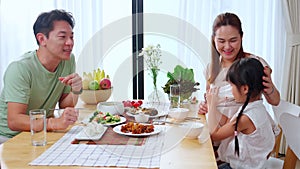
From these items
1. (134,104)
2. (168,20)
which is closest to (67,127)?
(134,104)

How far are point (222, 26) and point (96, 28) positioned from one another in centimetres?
140

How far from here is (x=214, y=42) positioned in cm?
196

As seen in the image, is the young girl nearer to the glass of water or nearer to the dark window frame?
the glass of water

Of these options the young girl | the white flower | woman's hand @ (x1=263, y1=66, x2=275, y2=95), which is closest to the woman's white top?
the young girl

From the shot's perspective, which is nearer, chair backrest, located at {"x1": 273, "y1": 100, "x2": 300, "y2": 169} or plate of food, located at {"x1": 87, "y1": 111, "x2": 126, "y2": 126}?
chair backrest, located at {"x1": 273, "y1": 100, "x2": 300, "y2": 169}

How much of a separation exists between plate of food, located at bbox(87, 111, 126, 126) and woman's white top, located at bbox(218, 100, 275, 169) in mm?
502

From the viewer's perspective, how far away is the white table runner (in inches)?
42.6

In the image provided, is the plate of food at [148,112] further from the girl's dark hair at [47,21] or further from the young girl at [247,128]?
the girl's dark hair at [47,21]

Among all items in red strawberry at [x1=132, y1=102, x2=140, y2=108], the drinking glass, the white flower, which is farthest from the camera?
the white flower

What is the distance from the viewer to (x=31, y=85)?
179cm

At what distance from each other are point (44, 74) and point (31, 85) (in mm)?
93

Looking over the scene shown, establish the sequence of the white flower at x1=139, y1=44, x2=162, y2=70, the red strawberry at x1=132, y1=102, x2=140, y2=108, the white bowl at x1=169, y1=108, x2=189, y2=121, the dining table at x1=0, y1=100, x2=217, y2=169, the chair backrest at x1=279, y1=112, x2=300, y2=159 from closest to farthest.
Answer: the dining table at x1=0, y1=100, x2=217, y2=169
the chair backrest at x1=279, y1=112, x2=300, y2=159
the white bowl at x1=169, y1=108, x2=189, y2=121
the red strawberry at x1=132, y1=102, x2=140, y2=108
the white flower at x1=139, y1=44, x2=162, y2=70

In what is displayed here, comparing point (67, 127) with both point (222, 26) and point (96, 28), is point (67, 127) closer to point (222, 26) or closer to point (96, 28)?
point (222, 26)

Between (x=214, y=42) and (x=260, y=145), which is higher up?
(x=214, y=42)
